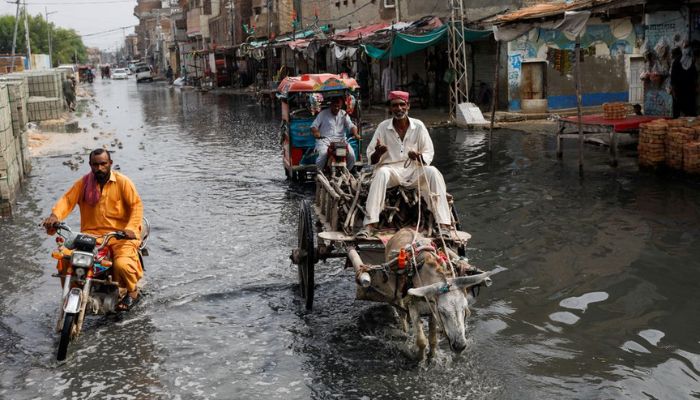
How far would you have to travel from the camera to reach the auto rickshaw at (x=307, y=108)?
551 inches

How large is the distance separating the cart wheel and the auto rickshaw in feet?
19.1

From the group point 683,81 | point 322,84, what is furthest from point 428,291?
point 683,81

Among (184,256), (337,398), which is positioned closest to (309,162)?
(184,256)

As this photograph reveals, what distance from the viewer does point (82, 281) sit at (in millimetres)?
6547

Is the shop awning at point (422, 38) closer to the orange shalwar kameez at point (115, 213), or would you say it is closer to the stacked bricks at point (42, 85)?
the stacked bricks at point (42, 85)

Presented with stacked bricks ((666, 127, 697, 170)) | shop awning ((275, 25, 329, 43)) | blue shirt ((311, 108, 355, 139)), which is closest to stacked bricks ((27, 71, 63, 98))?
shop awning ((275, 25, 329, 43))

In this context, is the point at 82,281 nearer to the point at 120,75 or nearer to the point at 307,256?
the point at 307,256

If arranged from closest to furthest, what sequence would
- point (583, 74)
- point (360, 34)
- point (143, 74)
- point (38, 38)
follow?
point (583, 74)
point (360, 34)
point (143, 74)
point (38, 38)

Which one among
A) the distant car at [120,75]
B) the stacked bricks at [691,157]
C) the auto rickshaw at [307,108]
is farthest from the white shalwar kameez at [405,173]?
the distant car at [120,75]

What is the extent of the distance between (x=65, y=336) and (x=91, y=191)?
155cm

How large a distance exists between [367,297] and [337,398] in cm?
97

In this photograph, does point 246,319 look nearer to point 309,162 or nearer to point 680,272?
point 680,272

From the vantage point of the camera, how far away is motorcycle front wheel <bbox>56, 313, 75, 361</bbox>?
626 centimetres

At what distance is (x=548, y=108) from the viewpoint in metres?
25.4
